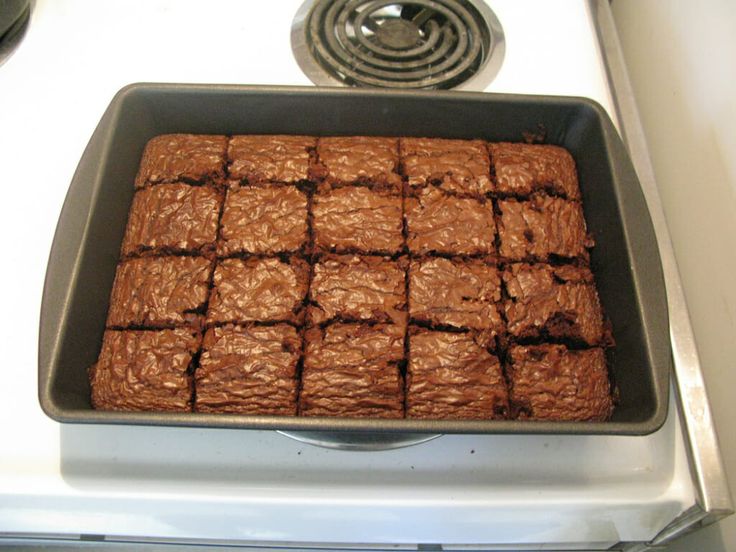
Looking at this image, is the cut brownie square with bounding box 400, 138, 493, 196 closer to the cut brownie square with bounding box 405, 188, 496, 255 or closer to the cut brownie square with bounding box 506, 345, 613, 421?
the cut brownie square with bounding box 405, 188, 496, 255

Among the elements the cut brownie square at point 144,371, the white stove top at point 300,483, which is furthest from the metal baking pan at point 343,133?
the white stove top at point 300,483

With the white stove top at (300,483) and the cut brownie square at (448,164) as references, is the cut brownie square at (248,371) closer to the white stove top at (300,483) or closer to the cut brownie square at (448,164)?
the white stove top at (300,483)

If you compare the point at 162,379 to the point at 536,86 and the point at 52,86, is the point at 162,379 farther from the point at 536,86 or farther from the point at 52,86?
the point at 536,86

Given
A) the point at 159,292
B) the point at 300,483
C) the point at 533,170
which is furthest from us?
the point at 533,170

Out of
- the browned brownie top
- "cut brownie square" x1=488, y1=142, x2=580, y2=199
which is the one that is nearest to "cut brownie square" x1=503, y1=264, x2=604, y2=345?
"cut brownie square" x1=488, y1=142, x2=580, y2=199

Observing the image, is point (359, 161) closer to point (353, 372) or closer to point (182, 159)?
point (182, 159)

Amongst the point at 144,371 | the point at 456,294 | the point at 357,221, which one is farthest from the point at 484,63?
the point at 144,371
